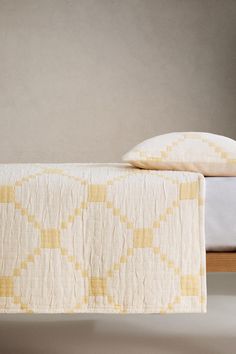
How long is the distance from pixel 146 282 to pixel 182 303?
11 centimetres

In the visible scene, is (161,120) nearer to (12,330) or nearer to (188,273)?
(12,330)

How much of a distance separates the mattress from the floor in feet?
1.73

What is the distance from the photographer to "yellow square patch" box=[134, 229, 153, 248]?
1.52m

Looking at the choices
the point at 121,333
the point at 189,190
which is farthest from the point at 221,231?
the point at 121,333

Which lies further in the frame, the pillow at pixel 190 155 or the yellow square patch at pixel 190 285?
the pillow at pixel 190 155

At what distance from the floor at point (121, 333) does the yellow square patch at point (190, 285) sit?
0.49 metres

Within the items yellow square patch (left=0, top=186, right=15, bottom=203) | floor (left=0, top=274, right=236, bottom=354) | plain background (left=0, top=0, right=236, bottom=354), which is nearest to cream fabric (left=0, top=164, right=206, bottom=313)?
yellow square patch (left=0, top=186, right=15, bottom=203)

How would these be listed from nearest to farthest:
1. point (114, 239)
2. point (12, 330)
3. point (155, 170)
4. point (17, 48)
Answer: point (114, 239)
point (155, 170)
point (12, 330)
point (17, 48)

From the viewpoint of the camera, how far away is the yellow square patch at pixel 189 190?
1545 millimetres

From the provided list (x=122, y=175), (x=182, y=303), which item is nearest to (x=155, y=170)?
(x=122, y=175)

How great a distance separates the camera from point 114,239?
152cm

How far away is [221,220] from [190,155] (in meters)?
0.21

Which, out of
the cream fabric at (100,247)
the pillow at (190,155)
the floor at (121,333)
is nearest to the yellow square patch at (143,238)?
the cream fabric at (100,247)

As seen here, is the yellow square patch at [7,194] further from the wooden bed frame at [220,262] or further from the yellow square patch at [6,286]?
the wooden bed frame at [220,262]
